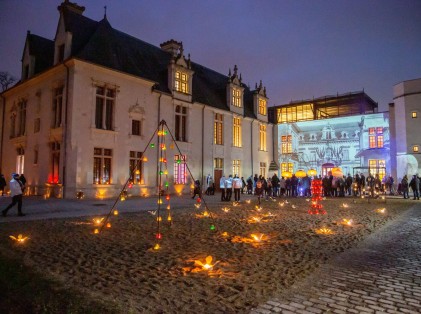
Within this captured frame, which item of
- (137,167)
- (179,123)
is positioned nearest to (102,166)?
(137,167)

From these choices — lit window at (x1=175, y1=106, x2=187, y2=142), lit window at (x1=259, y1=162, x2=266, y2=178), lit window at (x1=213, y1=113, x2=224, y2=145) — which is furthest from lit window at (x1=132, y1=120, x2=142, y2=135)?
lit window at (x1=259, y1=162, x2=266, y2=178)

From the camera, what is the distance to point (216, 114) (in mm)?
29328

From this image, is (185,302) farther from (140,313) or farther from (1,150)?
(1,150)

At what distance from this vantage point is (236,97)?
3188 centimetres

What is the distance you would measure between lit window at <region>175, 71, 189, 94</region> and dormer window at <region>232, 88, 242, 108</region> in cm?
657

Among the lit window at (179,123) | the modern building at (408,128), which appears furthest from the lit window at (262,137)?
the modern building at (408,128)

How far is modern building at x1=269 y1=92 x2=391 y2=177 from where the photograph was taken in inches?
1233

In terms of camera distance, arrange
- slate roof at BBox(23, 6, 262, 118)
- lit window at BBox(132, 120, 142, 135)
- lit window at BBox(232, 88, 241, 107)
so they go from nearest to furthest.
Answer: slate roof at BBox(23, 6, 262, 118)
lit window at BBox(132, 120, 142, 135)
lit window at BBox(232, 88, 241, 107)

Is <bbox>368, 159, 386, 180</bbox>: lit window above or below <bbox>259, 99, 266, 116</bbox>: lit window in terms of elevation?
below

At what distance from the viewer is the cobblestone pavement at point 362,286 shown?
12.9ft

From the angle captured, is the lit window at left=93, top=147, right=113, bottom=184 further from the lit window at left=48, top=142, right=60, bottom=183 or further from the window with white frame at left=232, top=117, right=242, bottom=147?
the window with white frame at left=232, top=117, right=242, bottom=147

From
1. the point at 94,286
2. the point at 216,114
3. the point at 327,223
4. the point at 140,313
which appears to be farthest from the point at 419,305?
the point at 216,114

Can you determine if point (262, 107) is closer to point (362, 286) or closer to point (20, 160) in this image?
point (20, 160)

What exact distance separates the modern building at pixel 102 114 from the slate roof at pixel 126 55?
3.6 inches
